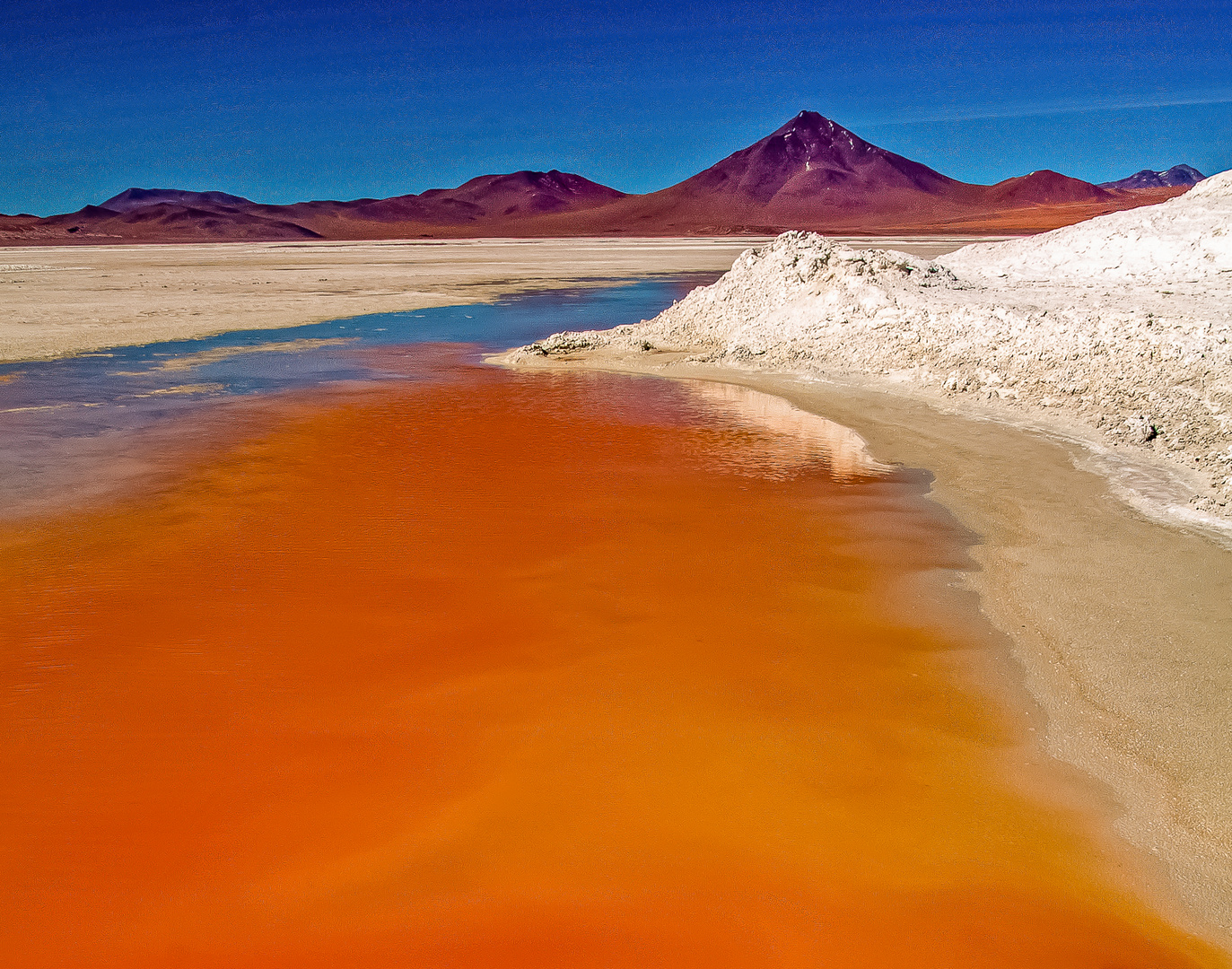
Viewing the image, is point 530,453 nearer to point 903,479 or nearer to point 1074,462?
point 903,479

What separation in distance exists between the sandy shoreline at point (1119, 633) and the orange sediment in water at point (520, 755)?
9.2 inches

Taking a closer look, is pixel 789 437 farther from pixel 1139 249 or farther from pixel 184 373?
pixel 184 373

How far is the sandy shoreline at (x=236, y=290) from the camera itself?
18.3 m

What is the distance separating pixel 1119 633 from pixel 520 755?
3218 mm

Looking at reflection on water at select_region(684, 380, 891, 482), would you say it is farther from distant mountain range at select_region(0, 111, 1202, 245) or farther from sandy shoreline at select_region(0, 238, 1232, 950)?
A: distant mountain range at select_region(0, 111, 1202, 245)

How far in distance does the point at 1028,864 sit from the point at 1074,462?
5649mm

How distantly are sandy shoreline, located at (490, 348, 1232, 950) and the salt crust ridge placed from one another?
70cm

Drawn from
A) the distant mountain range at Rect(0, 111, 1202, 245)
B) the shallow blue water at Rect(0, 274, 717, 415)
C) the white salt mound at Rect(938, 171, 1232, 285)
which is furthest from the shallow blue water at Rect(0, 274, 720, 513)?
the distant mountain range at Rect(0, 111, 1202, 245)

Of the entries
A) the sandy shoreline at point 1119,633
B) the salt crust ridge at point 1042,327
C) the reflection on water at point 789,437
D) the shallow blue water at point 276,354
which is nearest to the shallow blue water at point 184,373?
the shallow blue water at point 276,354

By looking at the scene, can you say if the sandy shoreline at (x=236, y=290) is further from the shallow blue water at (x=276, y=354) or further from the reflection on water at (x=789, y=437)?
the reflection on water at (x=789, y=437)

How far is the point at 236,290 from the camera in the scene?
2873cm

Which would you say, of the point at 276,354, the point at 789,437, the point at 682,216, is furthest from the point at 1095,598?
the point at 682,216

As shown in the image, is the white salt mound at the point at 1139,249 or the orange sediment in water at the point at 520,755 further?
the white salt mound at the point at 1139,249

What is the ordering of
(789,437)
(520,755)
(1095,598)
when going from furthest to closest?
(789,437), (1095,598), (520,755)
